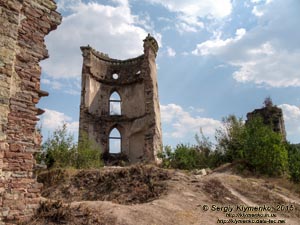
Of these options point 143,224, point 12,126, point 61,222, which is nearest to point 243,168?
point 143,224

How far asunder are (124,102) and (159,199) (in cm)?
1476

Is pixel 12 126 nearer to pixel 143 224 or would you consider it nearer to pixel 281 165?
pixel 143 224

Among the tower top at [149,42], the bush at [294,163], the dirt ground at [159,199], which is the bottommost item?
the dirt ground at [159,199]

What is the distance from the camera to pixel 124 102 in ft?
71.0

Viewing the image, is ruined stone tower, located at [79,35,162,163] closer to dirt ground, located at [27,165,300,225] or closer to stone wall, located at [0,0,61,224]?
dirt ground, located at [27,165,300,225]

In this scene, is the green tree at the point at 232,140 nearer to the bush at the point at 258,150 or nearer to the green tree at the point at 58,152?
→ the bush at the point at 258,150

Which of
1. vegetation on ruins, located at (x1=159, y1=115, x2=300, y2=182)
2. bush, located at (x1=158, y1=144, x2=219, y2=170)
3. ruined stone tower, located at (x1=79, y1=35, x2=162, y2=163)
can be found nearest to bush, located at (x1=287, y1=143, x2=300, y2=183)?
vegetation on ruins, located at (x1=159, y1=115, x2=300, y2=182)

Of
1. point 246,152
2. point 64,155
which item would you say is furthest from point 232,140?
point 64,155

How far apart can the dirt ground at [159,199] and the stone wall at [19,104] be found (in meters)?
0.55

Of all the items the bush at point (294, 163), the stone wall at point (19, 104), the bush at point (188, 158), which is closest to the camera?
the stone wall at point (19, 104)

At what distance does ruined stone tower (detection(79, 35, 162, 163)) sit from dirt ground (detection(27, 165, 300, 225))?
800 centimetres

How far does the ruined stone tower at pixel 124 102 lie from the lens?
19250 millimetres

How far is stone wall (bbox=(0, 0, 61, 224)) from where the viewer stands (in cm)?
517

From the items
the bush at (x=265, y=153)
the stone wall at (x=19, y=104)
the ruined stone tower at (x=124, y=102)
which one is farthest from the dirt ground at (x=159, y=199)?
the ruined stone tower at (x=124, y=102)
